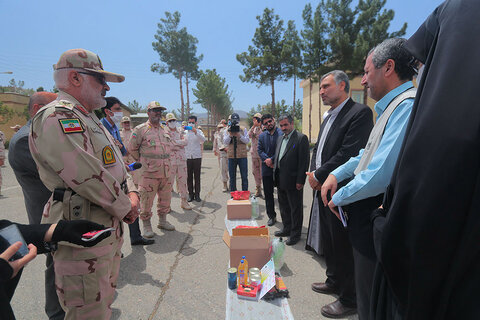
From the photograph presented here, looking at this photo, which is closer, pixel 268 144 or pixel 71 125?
pixel 71 125

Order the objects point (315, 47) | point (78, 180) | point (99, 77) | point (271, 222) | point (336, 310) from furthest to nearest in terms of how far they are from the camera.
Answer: point (315, 47), point (271, 222), point (336, 310), point (99, 77), point (78, 180)

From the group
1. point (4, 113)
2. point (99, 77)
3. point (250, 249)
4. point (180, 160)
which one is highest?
point (4, 113)

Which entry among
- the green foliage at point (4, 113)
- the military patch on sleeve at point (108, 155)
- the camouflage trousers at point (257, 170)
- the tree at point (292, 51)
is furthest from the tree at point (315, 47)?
the green foliage at point (4, 113)

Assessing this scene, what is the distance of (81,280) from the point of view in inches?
59.9

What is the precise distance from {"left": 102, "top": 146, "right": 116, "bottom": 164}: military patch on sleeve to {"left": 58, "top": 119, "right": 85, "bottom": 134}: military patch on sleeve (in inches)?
7.8

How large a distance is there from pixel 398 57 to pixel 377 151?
0.63 metres

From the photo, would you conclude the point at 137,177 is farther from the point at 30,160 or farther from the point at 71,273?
the point at 71,273

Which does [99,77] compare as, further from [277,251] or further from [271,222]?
[271,222]

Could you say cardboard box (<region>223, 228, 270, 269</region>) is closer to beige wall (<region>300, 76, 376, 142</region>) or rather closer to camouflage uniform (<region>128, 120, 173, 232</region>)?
camouflage uniform (<region>128, 120, 173, 232</region>)

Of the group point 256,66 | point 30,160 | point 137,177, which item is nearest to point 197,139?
point 137,177

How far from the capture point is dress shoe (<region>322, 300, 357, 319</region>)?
7.35 ft

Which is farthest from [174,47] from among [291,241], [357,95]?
[291,241]

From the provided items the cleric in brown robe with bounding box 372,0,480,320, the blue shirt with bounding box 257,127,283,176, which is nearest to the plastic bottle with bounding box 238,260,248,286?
the cleric in brown robe with bounding box 372,0,480,320

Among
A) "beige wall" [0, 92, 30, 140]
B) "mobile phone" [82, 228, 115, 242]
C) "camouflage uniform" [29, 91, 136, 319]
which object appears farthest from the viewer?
"beige wall" [0, 92, 30, 140]
